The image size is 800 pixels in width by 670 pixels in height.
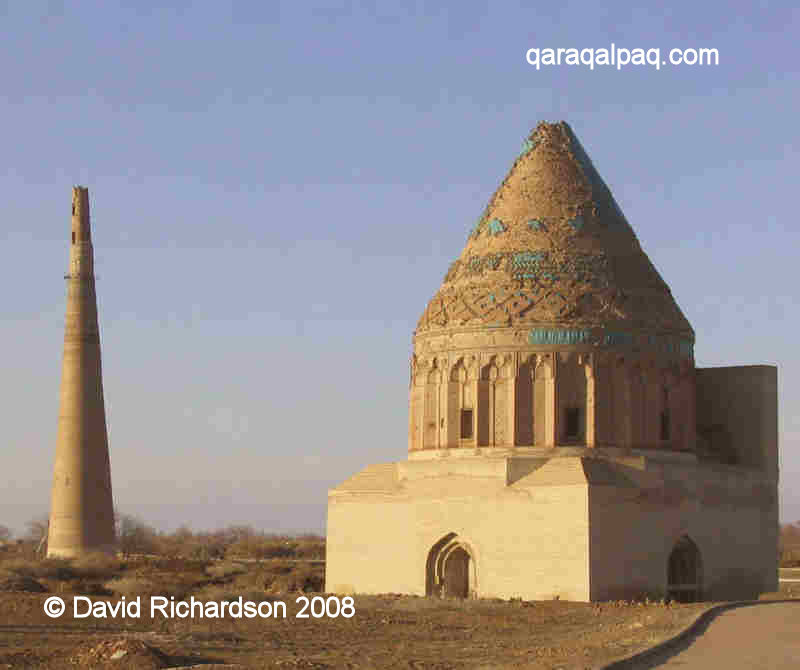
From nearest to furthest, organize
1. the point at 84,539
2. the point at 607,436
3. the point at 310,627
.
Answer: the point at 310,627 < the point at 607,436 < the point at 84,539

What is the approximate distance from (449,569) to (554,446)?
9.59ft

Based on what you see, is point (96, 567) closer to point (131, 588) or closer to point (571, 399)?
point (131, 588)

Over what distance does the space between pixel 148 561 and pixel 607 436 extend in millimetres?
19147

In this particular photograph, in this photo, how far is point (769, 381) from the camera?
28266 millimetres

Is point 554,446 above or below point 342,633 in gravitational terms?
above

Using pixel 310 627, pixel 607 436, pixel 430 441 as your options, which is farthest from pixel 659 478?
pixel 310 627

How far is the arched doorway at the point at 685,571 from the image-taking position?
25.1m

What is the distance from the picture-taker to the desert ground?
14.5 meters

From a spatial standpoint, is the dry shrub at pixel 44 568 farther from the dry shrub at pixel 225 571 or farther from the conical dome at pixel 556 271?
the conical dome at pixel 556 271

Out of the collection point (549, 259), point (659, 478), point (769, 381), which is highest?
point (549, 259)

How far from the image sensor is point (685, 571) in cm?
2552

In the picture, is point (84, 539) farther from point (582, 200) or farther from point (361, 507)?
point (582, 200)

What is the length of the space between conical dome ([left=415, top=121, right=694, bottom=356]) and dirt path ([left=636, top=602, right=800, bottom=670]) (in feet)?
23.6

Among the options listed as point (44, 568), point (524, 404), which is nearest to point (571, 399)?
point (524, 404)
